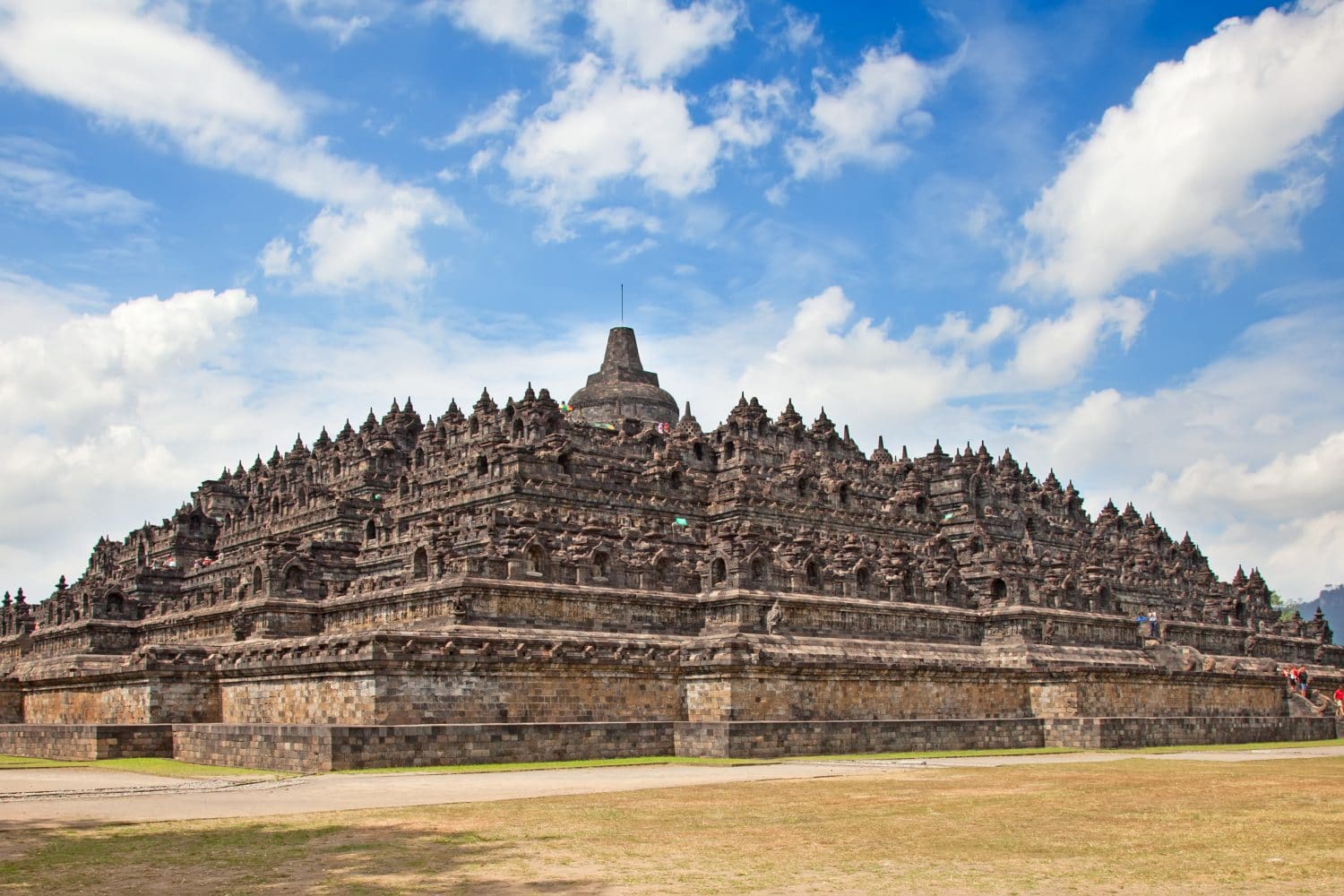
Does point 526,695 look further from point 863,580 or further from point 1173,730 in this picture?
point 1173,730

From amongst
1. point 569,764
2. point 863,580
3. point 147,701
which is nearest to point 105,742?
point 147,701

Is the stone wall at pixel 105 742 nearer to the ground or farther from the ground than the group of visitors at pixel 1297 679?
farther from the ground

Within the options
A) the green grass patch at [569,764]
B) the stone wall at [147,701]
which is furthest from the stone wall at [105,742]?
the green grass patch at [569,764]

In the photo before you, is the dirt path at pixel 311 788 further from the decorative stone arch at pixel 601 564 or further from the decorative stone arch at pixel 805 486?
the decorative stone arch at pixel 805 486

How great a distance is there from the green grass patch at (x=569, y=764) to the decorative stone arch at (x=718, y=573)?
501 inches

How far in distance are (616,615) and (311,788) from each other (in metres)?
22.9

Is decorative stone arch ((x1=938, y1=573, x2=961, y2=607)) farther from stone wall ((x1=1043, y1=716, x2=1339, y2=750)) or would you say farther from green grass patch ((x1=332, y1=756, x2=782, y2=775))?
green grass patch ((x1=332, y1=756, x2=782, y2=775))

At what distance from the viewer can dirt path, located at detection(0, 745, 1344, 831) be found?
2642cm

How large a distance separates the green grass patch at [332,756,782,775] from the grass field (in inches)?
376

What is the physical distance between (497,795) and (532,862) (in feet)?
33.7

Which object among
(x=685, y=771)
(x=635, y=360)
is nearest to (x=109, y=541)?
(x=635, y=360)

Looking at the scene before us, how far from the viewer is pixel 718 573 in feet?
186

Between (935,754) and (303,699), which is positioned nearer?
(303,699)

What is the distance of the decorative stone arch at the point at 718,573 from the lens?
56.7 m
